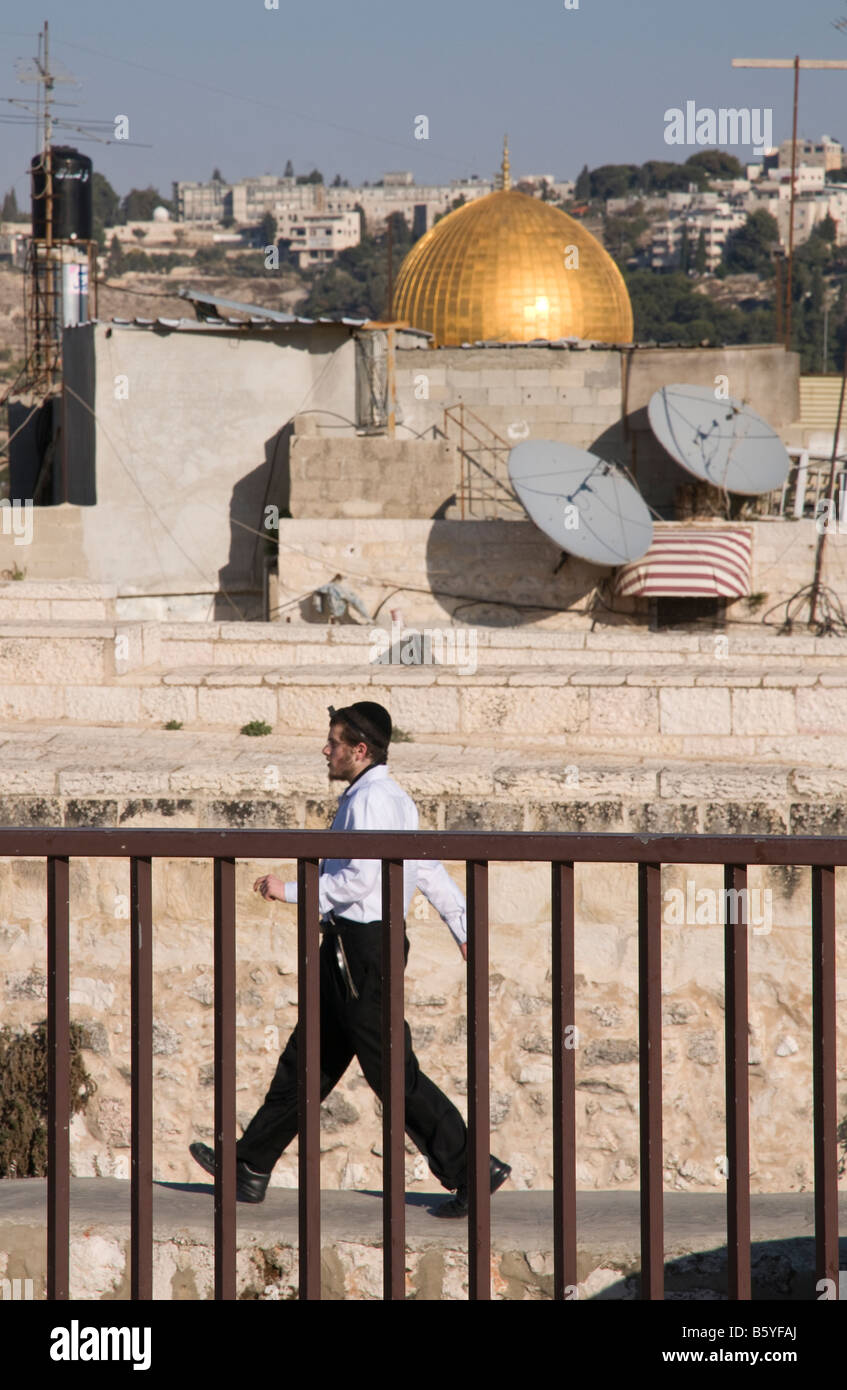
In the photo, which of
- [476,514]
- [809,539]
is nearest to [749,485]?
[809,539]

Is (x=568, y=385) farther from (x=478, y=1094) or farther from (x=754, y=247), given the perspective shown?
(x=754, y=247)

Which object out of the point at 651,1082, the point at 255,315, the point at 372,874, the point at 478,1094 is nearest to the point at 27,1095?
the point at 372,874

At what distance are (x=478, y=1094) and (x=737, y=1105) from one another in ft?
1.31

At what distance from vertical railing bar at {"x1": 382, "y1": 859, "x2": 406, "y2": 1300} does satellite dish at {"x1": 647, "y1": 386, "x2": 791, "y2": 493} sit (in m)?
13.5

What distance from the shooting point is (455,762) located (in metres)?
5.63

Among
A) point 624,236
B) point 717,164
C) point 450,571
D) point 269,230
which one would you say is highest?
point 717,164

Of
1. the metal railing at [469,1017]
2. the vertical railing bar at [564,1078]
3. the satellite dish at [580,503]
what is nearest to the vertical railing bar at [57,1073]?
the metal railing at [469,1017]

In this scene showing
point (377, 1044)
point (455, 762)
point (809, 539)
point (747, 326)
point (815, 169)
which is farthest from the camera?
point (815, 169)

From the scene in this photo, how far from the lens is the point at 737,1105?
2240 mm

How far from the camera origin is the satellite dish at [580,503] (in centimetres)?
1348

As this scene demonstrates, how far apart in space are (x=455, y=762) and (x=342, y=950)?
2.16 metres
